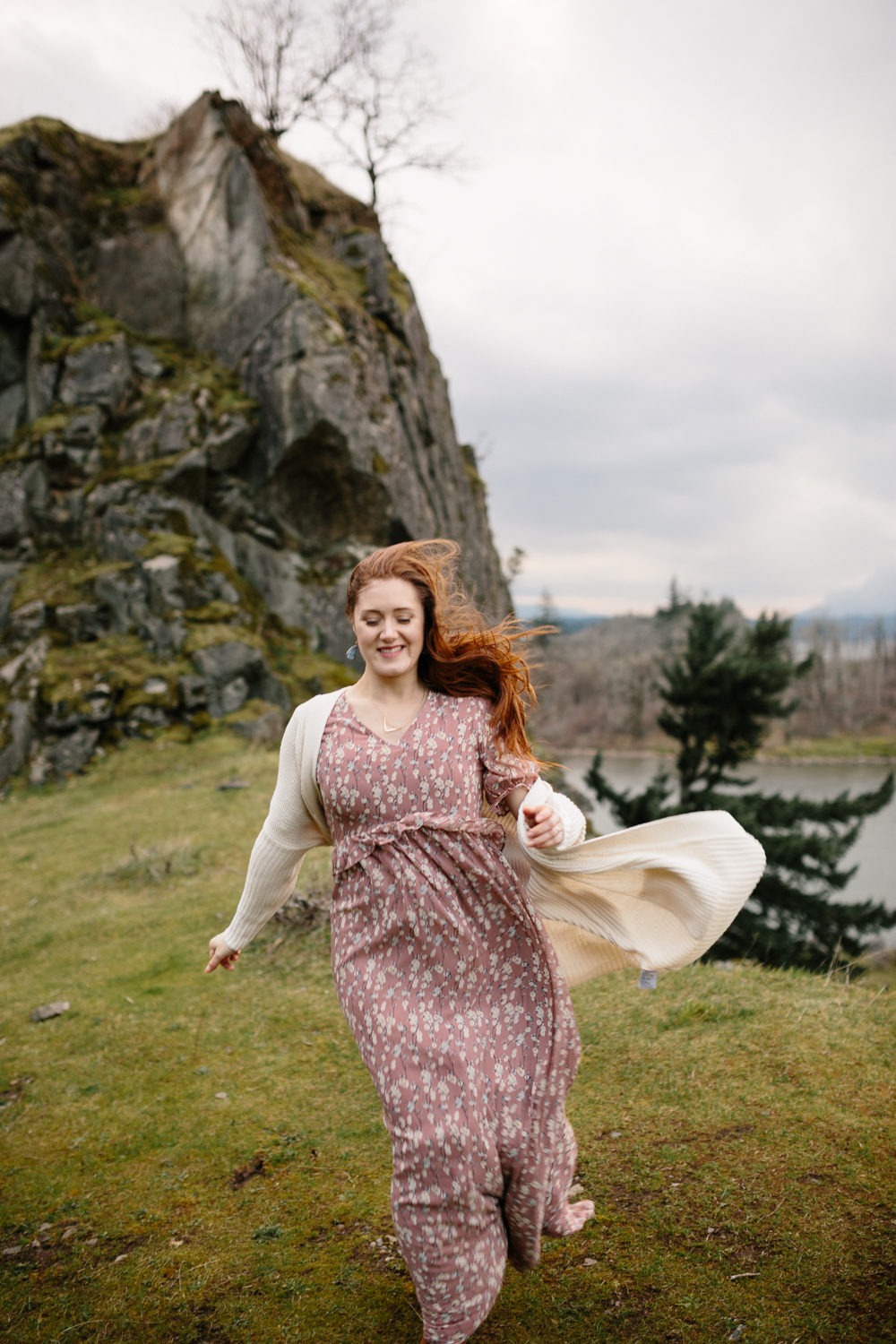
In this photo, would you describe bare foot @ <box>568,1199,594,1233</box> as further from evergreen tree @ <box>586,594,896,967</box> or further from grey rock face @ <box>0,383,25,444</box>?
grey rock face @ <box>0,383,25,444</box>

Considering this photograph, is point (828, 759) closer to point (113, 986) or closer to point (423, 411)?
point (423, 411)

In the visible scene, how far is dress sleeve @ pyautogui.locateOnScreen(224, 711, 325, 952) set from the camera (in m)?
2.73

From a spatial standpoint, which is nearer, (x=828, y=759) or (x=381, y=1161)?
(x=381, y=1161)

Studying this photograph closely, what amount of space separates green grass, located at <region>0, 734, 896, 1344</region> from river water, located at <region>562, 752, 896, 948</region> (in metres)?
15.2

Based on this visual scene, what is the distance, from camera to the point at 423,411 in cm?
2133

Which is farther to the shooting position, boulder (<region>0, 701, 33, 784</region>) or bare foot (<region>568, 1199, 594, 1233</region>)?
boulder (<region>0, 701, 33, 784</region>)

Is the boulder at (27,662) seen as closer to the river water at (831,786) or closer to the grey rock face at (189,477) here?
the grey rock face at (189,477)

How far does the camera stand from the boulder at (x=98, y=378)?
16.5 m

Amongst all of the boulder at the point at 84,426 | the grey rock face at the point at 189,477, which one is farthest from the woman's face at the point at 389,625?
the boulder at the point at 84,426

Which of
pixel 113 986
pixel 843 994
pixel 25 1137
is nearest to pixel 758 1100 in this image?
pixel 843 994

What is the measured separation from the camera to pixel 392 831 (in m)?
2.48

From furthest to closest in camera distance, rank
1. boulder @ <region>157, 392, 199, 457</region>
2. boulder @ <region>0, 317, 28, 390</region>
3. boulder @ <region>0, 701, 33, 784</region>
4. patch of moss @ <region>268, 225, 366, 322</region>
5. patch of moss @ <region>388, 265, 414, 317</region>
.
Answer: patch of moss @ <region>388, 265, 414, 317</region> → patch of moss @ <region>268, 225, 366, 322</region> → boulder @ <region>0, 317, 28, 390</region> → boulder @ <region>157, 392, 199, 457</region> → boulder @ <region>0, 701, 33, 784</region>

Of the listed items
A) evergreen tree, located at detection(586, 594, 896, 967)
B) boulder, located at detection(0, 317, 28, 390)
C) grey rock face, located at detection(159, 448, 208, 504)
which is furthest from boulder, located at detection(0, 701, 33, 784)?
evergreen tree, located at detection(586, 594, 896, 967)

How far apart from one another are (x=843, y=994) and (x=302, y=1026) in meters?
3.29
